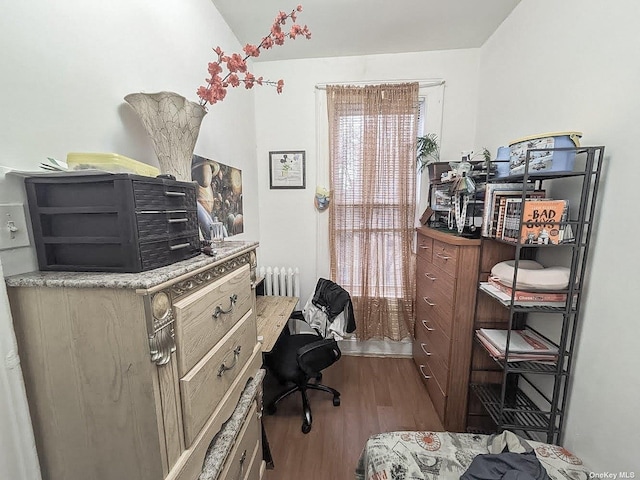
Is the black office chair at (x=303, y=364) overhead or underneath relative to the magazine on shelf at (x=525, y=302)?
underneath

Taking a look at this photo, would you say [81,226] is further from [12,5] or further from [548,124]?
[548,124]

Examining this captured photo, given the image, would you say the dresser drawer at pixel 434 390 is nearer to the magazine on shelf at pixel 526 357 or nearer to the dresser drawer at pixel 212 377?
the magazine on shelf at pixel 526 357

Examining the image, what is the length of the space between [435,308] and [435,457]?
1.00m

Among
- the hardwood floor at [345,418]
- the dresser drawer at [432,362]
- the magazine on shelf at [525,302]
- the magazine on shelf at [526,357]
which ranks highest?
the magazine on shelf at [525,302]

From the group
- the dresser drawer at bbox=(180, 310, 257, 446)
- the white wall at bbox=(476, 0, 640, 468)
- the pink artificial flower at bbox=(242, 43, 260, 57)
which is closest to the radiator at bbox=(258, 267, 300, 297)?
the dresser drawer at bbox=(180, 310, 257, 446)

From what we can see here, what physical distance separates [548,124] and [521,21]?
2.73 feet

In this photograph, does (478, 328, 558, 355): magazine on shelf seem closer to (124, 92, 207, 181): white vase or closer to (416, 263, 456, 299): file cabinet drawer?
(416, 263, 456, 299): file cabinet drawer

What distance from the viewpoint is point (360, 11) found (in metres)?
1.83

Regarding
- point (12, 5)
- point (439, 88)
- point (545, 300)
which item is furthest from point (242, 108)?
point (545, 300)

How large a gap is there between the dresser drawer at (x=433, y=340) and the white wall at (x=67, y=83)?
78.4 inches

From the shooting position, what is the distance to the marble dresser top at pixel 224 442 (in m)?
0.78

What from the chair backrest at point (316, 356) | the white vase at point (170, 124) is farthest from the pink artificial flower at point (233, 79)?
the chair backrest at point (316, 356)

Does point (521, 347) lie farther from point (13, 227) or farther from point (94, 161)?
point (13, 227)

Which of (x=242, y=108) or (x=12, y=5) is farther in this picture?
(x=242, y=108)
